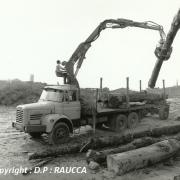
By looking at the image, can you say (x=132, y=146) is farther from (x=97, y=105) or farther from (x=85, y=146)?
(x=97, y=105)

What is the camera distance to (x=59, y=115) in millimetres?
10664

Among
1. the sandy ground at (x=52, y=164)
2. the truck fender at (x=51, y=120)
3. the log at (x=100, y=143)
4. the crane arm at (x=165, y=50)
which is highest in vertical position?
the crane arm at (x=165, y=50)

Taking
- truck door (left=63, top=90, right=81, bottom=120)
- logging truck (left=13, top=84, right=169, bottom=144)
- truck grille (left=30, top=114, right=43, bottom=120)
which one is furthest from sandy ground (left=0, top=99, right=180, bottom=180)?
truck door (left=63, top=90, right=81, bottom=120)

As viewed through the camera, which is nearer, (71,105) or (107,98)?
(71,105)

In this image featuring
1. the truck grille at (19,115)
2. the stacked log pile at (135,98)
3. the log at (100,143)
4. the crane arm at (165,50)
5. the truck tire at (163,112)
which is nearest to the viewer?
the log at (100,143)

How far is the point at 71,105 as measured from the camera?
11.5m

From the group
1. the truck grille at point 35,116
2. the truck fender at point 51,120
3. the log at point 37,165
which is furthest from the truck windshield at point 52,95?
the log at point 37,165

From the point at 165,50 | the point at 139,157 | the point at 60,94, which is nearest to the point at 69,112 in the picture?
the point at 60,94

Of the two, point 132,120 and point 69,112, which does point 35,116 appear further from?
point 132,120

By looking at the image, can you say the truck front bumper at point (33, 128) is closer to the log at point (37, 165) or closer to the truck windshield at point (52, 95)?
the truck windshield at point (52, 95)

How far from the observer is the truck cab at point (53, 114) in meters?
10.2

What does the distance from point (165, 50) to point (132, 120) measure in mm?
4088

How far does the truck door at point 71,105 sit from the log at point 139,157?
164 inches

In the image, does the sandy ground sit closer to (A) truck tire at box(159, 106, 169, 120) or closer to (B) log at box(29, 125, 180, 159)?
(B) log at box(29, 125, 180, 159)
